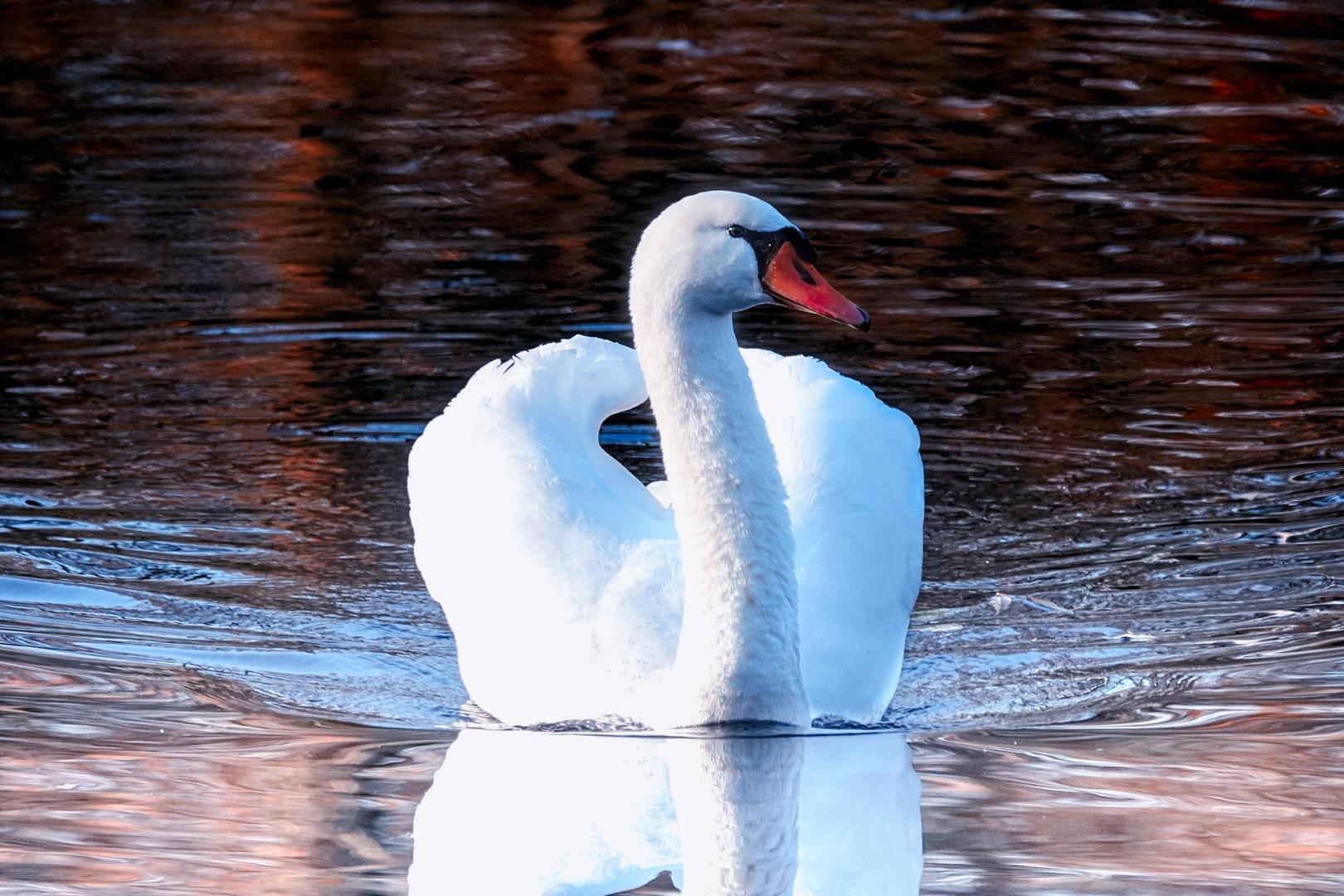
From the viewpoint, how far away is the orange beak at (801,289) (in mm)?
5066

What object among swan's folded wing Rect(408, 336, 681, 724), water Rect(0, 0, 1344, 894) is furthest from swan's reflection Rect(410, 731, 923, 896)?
swan's folded wing Rect(408, 336, 681, 724)

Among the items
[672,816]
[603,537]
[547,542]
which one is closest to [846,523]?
[603,537]

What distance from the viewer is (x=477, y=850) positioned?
4.25 metres

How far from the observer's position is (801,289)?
5090mm

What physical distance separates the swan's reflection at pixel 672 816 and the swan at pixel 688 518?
0.48ft

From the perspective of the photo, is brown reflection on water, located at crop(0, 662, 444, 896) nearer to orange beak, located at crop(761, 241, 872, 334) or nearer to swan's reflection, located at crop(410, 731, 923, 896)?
swan's reflection, located at crop(410, 731, 923, 896)

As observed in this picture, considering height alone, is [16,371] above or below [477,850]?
below

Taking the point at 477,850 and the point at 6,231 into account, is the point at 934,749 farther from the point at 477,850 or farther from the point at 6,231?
the point at 6,231

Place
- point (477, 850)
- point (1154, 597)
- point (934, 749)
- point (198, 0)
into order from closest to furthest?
point (477, 850) < point (934, 749) < point (1154, 597) < point (198, 0)

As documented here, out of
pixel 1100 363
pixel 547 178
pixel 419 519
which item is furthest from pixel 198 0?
pixel 419 519

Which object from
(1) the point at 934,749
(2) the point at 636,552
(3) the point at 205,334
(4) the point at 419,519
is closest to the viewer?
(1) the point at 934,749

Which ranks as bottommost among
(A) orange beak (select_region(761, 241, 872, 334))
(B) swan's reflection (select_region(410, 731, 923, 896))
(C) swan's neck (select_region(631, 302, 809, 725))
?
(B) swan's reflection (select_region(410, 731, 923, 896))

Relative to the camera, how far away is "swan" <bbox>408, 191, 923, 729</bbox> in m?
5.06

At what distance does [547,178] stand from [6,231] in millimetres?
3369
